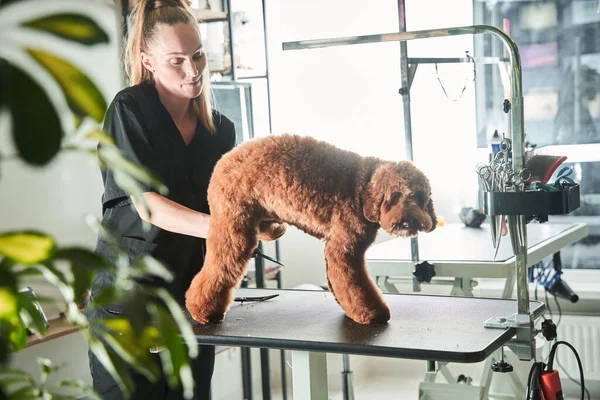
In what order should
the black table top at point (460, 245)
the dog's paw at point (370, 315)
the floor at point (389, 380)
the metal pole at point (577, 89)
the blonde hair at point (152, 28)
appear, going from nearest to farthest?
the dog's paw at point (370, 315), the blonde hair at point (152, 28), the black table top at point (460, 245), the floor at point (389, 380), the metal pole at point (577, 89)

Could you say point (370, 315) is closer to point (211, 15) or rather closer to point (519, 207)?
point (519, 207)

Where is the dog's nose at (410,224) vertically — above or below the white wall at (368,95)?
below

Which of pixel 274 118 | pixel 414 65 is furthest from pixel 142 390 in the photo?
pixel 274 118

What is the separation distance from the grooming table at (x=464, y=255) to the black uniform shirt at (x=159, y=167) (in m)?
0.76

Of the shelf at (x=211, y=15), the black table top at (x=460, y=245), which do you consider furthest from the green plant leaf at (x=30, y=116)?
the shelf at (x=211, y=15)

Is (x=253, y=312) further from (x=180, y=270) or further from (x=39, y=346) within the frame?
(x=39, y=346)

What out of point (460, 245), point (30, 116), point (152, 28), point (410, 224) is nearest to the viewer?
point (30, 116)

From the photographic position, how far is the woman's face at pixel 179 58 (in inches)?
52.7

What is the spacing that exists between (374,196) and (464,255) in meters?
1.13

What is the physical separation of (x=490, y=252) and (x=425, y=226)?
3.88 ft

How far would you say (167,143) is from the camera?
1.43 metres

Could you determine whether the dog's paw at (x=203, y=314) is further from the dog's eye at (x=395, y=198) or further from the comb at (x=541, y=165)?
the comb at (x=541, y=165)

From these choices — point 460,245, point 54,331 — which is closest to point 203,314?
point 54,331

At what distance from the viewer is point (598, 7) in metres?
3.34
